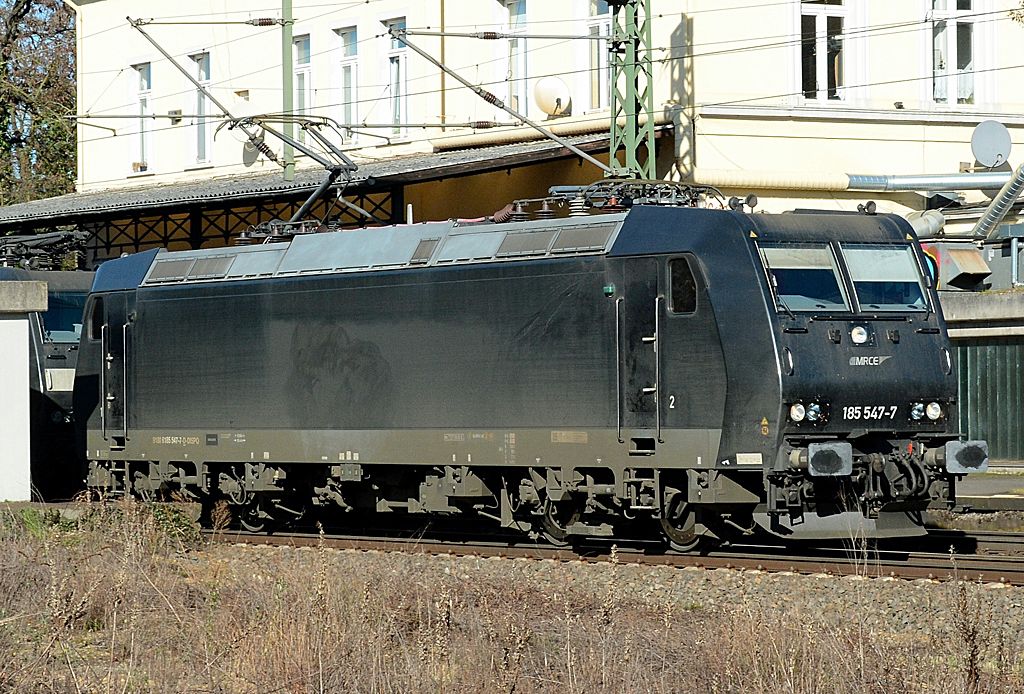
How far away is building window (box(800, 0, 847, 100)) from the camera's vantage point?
26.8m

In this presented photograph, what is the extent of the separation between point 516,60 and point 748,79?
536 cm

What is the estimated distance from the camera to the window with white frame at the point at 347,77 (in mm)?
32500

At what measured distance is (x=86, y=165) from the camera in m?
38.8

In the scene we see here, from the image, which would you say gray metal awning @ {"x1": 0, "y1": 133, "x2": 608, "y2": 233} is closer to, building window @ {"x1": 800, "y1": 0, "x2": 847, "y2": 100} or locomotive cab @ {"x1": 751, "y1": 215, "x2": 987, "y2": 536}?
building window @ {"x1": 800, "y1": 0, "x2": 847, "y2": 100}

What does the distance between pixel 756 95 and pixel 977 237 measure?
455 centimetres

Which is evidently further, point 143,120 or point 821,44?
point 143,120

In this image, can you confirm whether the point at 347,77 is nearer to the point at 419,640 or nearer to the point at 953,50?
the point at 953,50

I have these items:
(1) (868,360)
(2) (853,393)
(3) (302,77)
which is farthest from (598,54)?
(2) (853,393)

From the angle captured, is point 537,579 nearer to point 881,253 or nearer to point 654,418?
point 654,418

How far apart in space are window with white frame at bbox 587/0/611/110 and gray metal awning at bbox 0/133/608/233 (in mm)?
951

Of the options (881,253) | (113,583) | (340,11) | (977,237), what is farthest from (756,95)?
(113,583)

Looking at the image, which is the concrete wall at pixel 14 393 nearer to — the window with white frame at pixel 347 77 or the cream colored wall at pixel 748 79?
the cream colored wall at pixel 748 79

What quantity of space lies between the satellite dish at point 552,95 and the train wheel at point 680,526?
47.6 feet

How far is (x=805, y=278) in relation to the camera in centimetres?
1341
